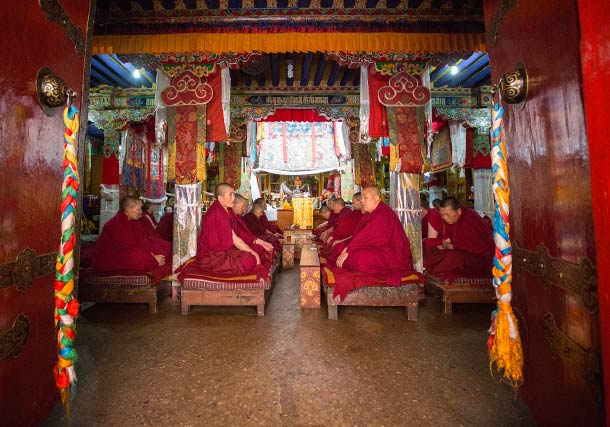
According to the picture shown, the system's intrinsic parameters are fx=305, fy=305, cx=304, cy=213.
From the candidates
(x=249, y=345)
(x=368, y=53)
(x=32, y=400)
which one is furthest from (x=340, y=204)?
(x=32, y=400)

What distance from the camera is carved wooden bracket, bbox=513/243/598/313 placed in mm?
1006

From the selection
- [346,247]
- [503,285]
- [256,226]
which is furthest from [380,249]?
[256,226]

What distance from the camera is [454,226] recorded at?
4574mm

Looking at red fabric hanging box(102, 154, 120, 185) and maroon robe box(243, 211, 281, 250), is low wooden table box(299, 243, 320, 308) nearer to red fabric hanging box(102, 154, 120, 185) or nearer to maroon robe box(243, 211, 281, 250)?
maroon robe box(243, 211, 281, 250)

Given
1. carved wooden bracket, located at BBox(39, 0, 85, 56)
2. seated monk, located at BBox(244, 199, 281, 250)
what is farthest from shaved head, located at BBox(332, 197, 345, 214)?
carved wooden bracket, located at BBox(39, 0, 85, 56)

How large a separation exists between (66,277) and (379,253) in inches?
123

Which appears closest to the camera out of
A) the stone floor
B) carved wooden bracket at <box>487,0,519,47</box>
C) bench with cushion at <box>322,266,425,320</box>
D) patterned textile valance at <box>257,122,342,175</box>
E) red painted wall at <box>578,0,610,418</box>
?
red painted wall at <box>578,0,610,418</box>

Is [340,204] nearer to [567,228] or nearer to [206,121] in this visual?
[206,121]

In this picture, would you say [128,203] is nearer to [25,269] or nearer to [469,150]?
[25,269]

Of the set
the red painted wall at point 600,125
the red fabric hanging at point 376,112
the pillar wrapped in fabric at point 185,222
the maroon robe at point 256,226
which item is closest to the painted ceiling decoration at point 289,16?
the red fabric hanging at point 376,112

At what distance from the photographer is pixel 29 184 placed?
1362mm

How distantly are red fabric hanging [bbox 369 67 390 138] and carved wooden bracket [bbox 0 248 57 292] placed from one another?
3.99m

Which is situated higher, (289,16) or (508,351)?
(289,16)

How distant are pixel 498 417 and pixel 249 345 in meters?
1.90
